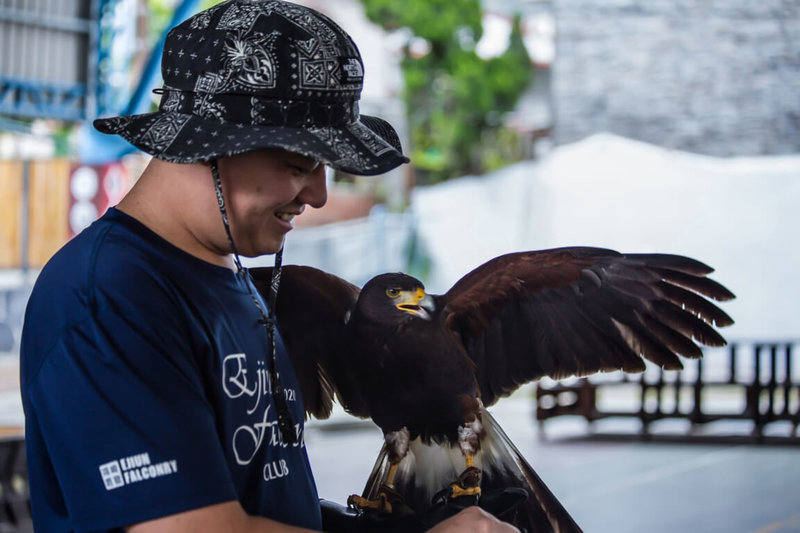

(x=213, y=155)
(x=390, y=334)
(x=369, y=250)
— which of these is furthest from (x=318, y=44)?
(x=369, y=250)

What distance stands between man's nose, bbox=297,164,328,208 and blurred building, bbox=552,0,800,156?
268 centimetres

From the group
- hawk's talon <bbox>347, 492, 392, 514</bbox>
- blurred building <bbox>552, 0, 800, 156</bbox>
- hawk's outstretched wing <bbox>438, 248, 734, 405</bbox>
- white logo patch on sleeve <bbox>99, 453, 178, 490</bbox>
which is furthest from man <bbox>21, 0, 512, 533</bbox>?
blurred building <bbox>552, 0, 800, 156</bbox>

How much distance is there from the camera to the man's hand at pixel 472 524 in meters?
1.08

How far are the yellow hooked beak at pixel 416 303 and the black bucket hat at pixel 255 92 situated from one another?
0.30 metres

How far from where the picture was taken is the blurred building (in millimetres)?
3688

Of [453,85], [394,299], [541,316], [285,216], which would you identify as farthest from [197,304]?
[453,85]

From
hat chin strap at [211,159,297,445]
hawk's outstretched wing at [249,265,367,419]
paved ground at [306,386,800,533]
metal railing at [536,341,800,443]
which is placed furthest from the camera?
paved ground at [306,386,800,533]

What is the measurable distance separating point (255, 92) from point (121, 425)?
369 mm

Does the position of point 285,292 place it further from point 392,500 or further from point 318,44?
point 318,44

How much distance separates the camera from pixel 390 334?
1.38 metres

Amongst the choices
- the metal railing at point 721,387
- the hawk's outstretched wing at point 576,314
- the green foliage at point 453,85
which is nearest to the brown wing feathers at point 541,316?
the hawk's outstretched wing at point 576,314

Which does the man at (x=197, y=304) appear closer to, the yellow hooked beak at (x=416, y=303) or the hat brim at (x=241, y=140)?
the hat brim at (x=241, y=140)

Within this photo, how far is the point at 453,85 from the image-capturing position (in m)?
15.9

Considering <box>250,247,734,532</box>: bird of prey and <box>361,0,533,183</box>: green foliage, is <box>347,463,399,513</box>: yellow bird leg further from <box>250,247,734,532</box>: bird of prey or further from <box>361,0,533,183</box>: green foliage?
<box>361,0,533,183</box>: green foliage
